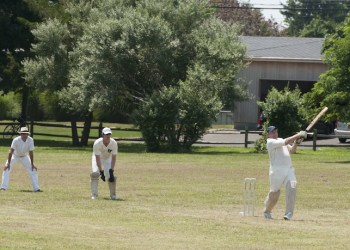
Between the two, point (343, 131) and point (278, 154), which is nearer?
point (278, 154)

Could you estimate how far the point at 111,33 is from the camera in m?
46.9

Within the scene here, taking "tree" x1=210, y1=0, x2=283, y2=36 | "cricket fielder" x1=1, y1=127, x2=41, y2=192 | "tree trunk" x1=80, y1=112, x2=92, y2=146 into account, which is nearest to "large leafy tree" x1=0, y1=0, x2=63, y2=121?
"tree trunk" x1=80, y1=112, x2=92, y2=146

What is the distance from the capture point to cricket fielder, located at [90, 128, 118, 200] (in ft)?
78.4

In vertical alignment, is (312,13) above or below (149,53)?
above

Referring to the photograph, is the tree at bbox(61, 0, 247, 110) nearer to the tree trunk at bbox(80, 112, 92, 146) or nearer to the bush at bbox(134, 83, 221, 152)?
the bush at bbox(134, 83, 221, 152)

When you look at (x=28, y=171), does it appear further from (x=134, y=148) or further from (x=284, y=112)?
(x=134, y=148)

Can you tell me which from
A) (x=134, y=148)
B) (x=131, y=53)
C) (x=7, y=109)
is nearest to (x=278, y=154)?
(x=131, y=53)

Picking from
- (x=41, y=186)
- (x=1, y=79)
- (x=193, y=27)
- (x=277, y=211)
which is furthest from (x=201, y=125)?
(x=277, y=211)

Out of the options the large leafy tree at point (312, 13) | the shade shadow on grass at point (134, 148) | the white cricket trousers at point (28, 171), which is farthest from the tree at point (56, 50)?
the large leafy tree at point (312, 13)

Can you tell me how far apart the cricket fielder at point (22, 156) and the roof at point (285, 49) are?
39.2m

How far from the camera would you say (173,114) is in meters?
46.1

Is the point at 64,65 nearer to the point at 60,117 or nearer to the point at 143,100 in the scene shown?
the point at 143,100

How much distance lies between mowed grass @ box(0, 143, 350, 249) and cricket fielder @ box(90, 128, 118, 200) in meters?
0.36

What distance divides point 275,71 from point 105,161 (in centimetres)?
4333
